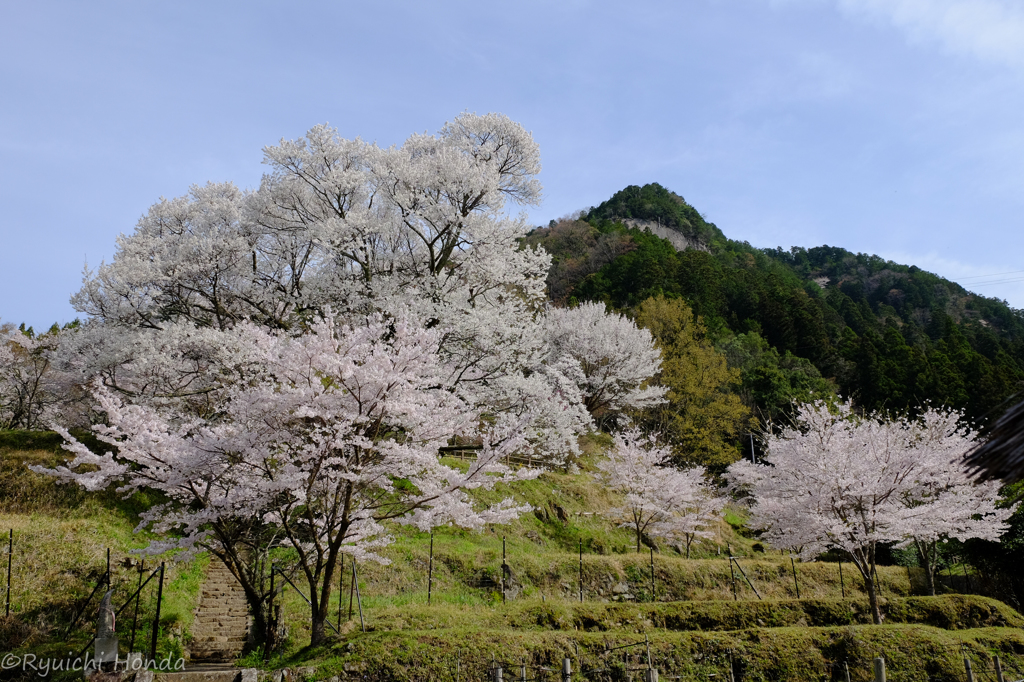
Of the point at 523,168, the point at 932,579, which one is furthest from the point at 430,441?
the point at 932,579

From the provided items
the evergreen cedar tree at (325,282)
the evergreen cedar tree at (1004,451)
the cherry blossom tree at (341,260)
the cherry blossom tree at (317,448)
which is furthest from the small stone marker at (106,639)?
the evergreen cedar tree at (1004,451)

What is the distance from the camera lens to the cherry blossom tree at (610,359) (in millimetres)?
31688

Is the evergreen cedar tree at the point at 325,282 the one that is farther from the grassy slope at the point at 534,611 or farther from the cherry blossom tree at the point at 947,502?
the cherry blossom tree at the point at 947,502

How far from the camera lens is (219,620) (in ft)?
42.9

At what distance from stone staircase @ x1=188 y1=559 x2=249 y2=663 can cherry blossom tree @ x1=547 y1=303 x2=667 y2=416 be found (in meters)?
19.1

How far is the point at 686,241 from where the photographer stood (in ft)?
256

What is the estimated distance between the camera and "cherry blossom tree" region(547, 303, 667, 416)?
31688mm

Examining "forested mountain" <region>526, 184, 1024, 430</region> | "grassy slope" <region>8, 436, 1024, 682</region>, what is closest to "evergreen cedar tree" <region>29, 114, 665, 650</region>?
"grassy slope" <region>8, 436, 1024, 682</region>

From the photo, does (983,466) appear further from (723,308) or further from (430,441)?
(723,308)

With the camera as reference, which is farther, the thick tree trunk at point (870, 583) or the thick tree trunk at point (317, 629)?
the thick tree trunk at point (870, 583)

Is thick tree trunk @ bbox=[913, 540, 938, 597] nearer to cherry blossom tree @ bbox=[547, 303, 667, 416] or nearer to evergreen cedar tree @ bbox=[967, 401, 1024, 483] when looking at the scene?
cherry blossom tree @ bbox=[547, 303, 667, 416]

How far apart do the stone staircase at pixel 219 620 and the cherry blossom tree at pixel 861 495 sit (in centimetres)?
1338

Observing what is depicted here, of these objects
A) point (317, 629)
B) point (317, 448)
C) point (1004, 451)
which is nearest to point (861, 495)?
point (1004, 451)

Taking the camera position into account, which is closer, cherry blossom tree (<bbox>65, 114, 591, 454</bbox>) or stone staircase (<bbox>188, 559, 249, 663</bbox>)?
stone staircase (<bbox>188, 559, 249, 663</bbox>)
